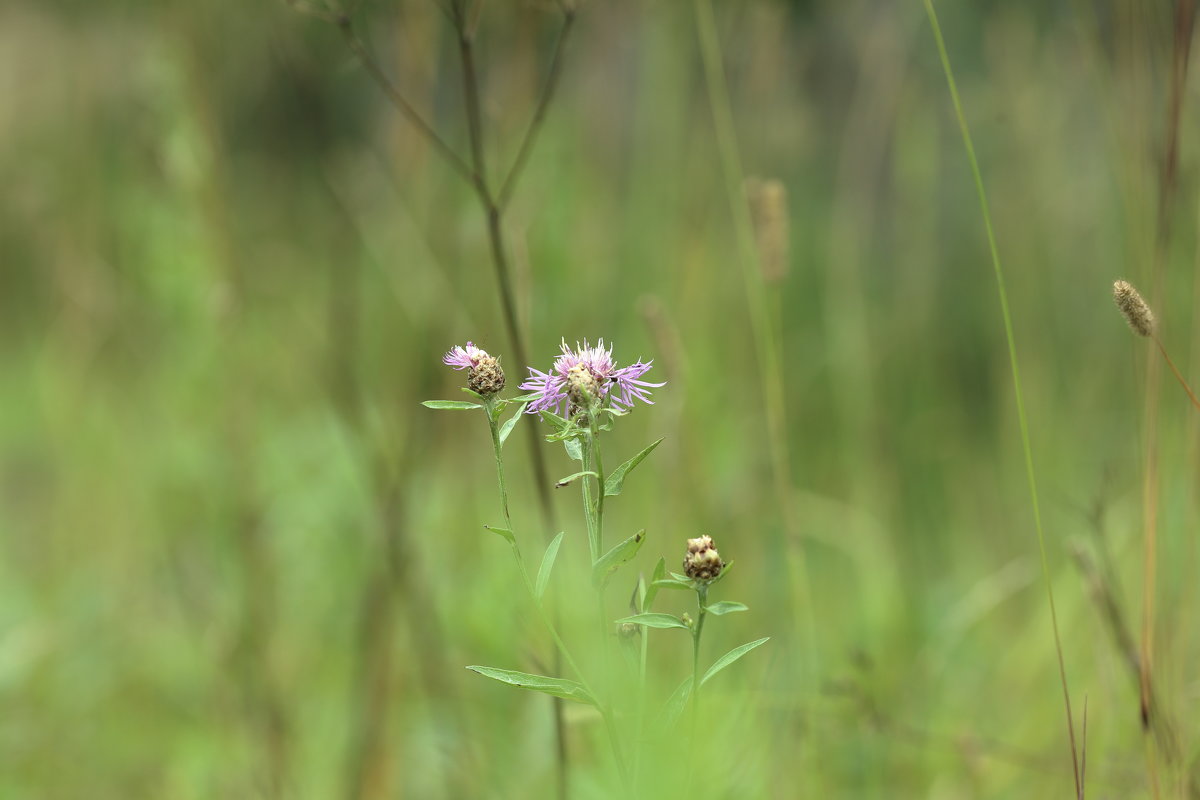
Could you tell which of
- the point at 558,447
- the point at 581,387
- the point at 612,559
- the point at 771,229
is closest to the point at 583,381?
the point at 581,387

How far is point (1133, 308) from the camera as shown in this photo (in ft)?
2.08

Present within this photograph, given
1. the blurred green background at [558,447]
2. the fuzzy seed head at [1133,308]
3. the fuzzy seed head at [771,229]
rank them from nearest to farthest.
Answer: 1. the fuzzy seed head at [1133,308]
2. the fuzzy seed head at [771,229]
3. the blurred green background at [558,447]

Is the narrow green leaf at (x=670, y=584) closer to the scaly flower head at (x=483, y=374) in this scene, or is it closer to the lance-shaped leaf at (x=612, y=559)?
the lance-shaped leaf at (x=612, y=559)

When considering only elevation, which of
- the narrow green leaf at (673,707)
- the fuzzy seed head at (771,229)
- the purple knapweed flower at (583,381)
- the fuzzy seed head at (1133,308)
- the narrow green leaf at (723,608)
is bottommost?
the narrow green leaf at (673,707)

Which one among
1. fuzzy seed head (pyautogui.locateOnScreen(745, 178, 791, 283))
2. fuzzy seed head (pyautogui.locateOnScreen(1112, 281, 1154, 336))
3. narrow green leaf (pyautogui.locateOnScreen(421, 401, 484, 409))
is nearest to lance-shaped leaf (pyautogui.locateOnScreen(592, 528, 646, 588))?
narrow green leaf (pyautogui.locateOnScreen(421, 401, 484, 409))

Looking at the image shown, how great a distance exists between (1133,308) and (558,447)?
117 cm

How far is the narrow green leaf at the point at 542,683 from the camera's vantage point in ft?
1.74

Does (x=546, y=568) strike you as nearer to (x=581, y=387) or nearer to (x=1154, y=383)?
(x=581, y=387)

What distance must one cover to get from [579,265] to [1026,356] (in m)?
0.84

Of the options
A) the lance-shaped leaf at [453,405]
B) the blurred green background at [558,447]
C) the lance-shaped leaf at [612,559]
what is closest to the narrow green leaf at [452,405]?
the lance-shaped leaf at [453,405]

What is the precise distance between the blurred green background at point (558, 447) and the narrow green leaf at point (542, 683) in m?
0.13

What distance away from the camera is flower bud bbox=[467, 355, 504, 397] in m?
0.57

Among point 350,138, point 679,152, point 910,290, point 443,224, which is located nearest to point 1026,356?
point 910,290

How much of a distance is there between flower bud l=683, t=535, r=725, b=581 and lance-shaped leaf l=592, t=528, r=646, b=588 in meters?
0.03
